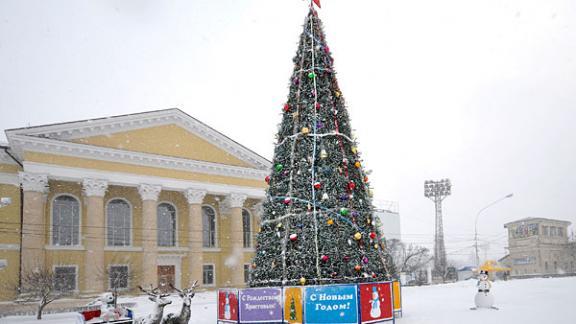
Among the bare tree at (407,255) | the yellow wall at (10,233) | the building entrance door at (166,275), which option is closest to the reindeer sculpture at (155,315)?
the yellow wall at (10,233)

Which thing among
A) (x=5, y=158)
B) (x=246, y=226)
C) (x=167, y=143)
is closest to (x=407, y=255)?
(x=246, y=226)

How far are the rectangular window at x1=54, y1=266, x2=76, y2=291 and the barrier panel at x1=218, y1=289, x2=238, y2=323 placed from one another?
1725cm

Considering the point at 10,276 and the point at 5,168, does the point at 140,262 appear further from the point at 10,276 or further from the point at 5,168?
the point at 5,168

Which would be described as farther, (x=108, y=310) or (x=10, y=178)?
(x=10, y=178)

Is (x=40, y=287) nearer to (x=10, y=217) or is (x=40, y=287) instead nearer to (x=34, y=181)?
(x=34, y=181)

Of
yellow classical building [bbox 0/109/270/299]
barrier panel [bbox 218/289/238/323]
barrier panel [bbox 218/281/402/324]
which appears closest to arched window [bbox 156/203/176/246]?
yellow classical building [bbox 0/109/270/299]

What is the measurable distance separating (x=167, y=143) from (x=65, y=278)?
9904 mm

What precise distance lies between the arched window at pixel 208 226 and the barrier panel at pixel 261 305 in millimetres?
24655

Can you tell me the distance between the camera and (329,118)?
12.8 m

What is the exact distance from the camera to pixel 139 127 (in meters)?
31.6

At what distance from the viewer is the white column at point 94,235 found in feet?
90.0

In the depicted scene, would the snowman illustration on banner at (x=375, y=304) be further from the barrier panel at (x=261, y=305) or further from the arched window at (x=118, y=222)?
the arched window at (x=118, y=222)

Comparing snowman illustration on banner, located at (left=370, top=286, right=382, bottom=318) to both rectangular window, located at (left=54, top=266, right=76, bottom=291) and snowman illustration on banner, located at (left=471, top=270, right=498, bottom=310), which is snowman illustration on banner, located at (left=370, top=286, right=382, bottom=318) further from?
rectangular window, located at (left=54, top=266, right=76, bottom=291)

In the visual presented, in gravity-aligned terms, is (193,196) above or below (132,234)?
above
